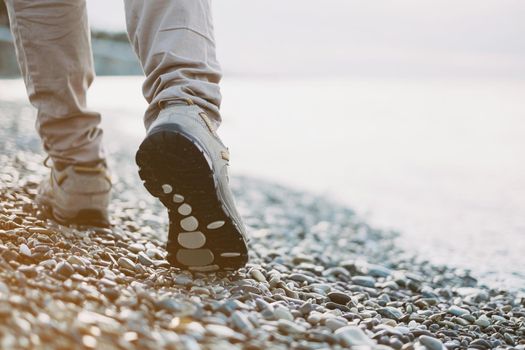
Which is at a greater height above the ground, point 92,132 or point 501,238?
point 92,132

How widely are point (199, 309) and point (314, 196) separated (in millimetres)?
5092

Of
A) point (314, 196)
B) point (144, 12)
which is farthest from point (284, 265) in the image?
point (314, 196)

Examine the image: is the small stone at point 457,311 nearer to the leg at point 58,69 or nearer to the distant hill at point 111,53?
the leg at point 58,69

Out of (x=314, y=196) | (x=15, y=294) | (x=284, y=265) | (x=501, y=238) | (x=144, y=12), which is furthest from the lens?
(x=314, y=196)

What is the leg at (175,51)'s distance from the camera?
1754mm

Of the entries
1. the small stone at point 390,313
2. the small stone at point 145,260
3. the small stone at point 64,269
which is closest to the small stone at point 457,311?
the small stone at point 390,313

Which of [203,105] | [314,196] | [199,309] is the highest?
[203,105]

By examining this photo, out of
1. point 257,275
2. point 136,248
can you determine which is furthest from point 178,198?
point 136,248

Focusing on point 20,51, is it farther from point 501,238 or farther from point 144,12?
point 501,238

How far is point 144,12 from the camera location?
5.87ft

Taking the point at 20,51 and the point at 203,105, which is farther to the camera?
the point at 20,51

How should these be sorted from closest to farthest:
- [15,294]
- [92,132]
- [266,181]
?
[15,294]
[92,132]
[266,181]

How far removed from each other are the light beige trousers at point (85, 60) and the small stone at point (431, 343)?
2.93 ft

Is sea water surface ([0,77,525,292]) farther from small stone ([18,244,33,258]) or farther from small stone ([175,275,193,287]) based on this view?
small stone ([18,244,33,258])
